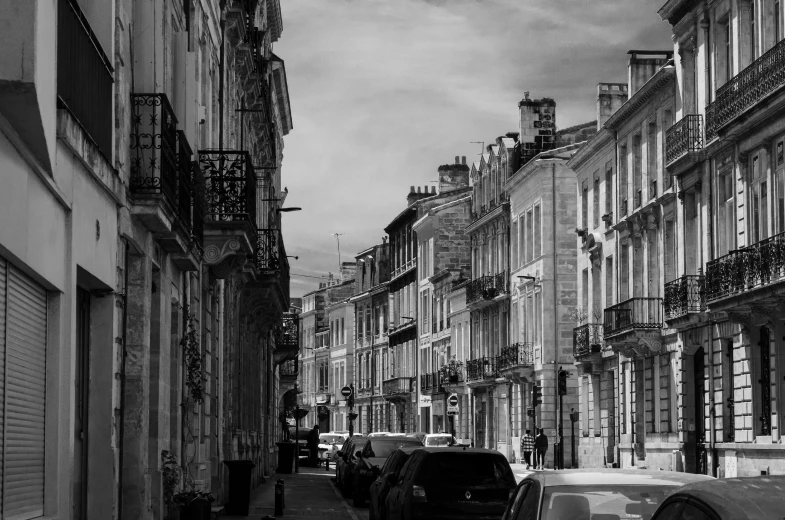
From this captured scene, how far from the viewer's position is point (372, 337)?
109125mm

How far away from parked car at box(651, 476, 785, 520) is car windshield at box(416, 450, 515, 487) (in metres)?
12.1

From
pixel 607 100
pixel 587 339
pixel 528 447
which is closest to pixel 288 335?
pixel 528 447

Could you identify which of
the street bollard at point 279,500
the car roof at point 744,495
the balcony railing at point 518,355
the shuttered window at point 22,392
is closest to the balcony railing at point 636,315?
the balcony railing at point 518,355

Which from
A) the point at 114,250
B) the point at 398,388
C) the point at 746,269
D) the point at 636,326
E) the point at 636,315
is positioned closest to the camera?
the point at 114,250

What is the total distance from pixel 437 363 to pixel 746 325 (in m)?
52.1

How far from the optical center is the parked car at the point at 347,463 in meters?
37.0

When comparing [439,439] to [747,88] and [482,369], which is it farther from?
[747,88]

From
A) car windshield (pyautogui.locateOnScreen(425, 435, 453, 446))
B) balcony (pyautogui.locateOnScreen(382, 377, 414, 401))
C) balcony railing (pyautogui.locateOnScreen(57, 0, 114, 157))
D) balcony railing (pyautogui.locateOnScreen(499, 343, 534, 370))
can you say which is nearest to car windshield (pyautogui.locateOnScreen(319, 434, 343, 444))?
balcony railing (pyautogui.locateOnScreen(499, 343, 534, 370))

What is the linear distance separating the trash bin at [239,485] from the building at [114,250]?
0.51 meters

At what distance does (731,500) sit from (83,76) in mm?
8748

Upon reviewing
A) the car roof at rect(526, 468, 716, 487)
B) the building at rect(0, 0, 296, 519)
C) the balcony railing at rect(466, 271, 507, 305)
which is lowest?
the car roof at rect(526, 468, 716, 487)

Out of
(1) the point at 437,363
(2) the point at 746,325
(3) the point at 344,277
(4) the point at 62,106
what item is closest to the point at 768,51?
(2) the point at 746,325

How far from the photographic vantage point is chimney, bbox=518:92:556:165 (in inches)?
2781

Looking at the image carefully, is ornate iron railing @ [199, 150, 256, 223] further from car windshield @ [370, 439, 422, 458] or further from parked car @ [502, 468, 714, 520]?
parked car @ [502, 468, 714, 520]
